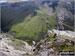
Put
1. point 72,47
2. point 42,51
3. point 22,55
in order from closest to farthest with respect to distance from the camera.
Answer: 1. point 72,47
2. point 42,51
3. point 22,55

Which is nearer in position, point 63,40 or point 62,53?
point 62,53

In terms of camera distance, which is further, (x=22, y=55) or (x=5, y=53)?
(x=22, y=55)

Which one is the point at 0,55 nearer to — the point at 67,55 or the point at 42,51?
the point at 42,51

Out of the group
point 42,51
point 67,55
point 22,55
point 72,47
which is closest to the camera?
point 67,55

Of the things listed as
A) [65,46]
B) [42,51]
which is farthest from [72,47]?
[42,51]

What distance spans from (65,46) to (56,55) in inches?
210

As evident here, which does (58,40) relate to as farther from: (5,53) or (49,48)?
(5,53)

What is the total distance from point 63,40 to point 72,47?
A: 603 centimetres

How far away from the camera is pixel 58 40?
53.8m

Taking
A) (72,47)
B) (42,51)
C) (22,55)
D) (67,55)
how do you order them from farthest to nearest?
1. (22,55)
2. (42,51)
3. (72,47)
4. (67,55)

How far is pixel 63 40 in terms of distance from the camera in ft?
173

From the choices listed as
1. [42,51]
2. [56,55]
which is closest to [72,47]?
[56,55]

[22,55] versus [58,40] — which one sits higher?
[58,40]

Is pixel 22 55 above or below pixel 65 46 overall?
below
